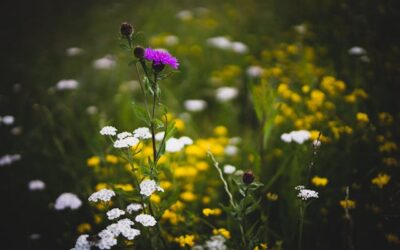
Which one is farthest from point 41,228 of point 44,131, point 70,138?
point 44,131

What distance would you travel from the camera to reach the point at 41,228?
99.7 inches

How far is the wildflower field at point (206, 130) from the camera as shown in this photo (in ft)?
6.14

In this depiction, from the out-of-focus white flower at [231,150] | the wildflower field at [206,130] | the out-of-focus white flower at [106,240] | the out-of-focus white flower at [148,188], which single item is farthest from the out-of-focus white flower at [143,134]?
the out-of-focus white flower at [231,150]

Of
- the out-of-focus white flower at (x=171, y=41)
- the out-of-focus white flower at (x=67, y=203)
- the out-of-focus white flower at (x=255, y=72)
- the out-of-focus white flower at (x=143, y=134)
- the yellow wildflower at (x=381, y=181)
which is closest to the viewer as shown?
the out-of-focus white flower at (x=143, y=134)

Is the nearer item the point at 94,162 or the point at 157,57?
the point at 157,57

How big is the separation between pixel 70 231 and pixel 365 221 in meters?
1.77

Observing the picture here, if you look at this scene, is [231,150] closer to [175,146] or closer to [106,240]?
[175,146]

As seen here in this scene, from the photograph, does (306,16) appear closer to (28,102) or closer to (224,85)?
(224,85)

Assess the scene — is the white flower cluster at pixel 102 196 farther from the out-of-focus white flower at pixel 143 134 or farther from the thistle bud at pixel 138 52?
the thistle bud at pixel 138 52

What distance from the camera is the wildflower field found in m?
1.87

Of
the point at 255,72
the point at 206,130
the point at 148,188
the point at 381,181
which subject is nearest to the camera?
the point at 148,188

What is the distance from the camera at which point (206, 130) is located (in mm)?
3424

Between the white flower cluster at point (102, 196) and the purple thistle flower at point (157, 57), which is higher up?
the purple thistle flower at point (157, 57)

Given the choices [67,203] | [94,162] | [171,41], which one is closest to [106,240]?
[67,203]
